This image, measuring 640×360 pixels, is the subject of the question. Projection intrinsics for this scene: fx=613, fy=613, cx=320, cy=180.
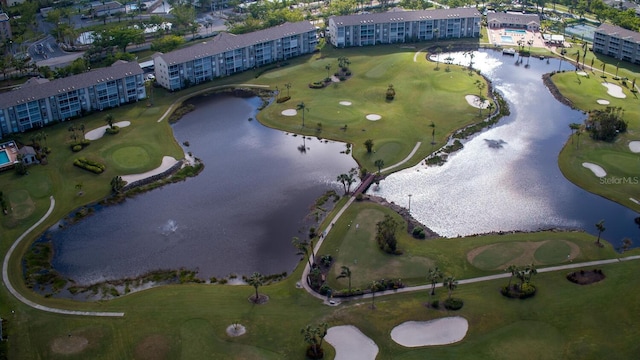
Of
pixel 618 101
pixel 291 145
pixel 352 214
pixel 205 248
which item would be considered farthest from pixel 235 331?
pixel 618 101

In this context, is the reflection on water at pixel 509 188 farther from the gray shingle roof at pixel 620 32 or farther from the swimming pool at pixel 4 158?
the swimming pool at pixel 4 158

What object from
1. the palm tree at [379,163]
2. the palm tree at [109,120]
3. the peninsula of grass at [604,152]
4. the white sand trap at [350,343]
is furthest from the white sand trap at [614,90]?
the palm tree at [109,120]

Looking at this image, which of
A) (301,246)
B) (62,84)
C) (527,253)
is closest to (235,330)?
(301,246)

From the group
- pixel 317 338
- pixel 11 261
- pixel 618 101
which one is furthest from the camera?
pixel 618 101

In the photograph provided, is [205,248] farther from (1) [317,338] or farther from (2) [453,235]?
(2) [453,235]

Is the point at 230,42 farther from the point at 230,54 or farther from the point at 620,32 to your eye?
the point at 620,32

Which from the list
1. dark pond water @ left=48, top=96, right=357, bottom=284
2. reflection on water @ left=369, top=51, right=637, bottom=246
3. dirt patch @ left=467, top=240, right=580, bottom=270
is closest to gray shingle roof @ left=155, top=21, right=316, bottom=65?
dark pond water @ left=48, top=96, right=357, bottom=284

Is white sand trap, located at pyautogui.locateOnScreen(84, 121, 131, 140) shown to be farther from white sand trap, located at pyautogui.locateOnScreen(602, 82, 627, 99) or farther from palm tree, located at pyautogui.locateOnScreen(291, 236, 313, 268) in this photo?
white sand trap, located at pyautogui.locateOnScreen(602, 82, 627, 99)
